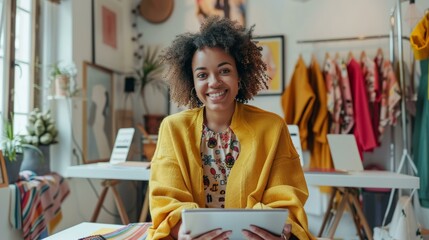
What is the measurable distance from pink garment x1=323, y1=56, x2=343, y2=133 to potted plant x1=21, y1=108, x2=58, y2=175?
182cm

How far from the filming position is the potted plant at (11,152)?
192 cm

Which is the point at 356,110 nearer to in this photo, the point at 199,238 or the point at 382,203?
the point at 382,203

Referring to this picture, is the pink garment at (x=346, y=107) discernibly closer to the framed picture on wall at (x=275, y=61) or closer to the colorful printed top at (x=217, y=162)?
the framed picture on wall at (x=275, y=61)

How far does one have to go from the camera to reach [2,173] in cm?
186

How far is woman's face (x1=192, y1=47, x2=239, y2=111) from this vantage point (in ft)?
3.30

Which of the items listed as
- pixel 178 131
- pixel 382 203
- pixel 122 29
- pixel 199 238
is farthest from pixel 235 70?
pixel 122 29

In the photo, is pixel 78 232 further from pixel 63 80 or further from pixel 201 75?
pixel 63 80

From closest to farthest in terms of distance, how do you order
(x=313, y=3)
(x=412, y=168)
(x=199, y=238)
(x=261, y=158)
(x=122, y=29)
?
(x=199, y=238), (x=261, y=158), (x=412, y=168), (x=313, y=3), (x=122, y=29)

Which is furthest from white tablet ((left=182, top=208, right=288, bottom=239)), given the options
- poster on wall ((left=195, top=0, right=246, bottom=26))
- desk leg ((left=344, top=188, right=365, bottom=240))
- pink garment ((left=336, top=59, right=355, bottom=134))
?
poster on wall ((left=195, top=0, right=246, bottom=26))

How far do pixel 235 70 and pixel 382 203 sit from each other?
2155 mm

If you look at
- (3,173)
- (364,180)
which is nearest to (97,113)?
(3,173)

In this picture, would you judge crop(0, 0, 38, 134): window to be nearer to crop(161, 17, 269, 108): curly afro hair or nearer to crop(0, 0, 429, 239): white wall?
crop(0, 0, 429, 239): white wall

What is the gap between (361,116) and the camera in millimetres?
2646

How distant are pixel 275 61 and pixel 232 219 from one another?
93.5 inches
